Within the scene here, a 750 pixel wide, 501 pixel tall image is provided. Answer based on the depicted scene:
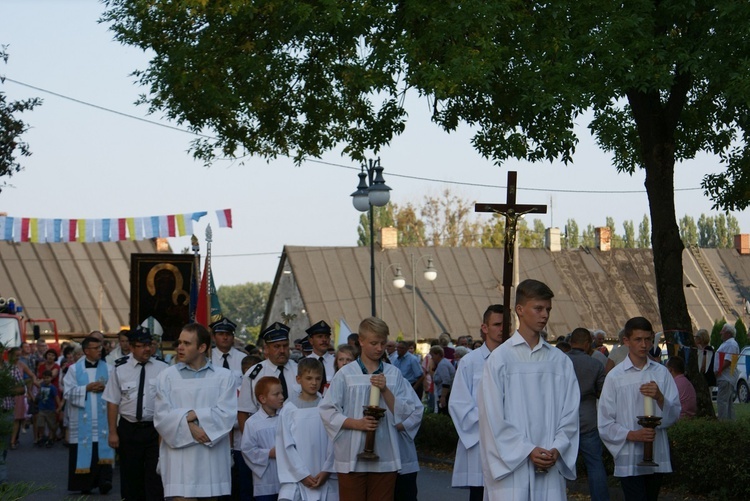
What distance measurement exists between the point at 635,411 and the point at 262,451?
306cm

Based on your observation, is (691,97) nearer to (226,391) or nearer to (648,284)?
(226,391)

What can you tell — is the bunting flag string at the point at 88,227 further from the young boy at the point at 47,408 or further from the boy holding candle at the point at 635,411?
the boy holding candle at the point at 635,411

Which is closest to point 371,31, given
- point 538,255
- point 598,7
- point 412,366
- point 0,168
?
point 598,7

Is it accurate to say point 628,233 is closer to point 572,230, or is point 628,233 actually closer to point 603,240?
point 572,230

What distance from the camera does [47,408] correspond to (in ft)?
84.7

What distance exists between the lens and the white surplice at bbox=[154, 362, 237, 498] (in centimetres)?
926

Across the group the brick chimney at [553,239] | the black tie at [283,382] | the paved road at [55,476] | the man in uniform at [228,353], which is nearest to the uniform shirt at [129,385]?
the man in uniform at [228,353]

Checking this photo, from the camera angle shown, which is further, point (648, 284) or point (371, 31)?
point (648, 284)

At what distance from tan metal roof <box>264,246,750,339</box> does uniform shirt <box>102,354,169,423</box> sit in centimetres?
4624

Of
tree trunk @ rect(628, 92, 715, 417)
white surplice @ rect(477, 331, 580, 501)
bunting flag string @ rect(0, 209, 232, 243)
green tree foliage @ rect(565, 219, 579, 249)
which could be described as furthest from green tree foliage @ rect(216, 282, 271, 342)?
white surplice @ rect(477, 331, 580, 501)

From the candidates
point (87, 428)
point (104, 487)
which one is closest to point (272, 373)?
point (87, 428)

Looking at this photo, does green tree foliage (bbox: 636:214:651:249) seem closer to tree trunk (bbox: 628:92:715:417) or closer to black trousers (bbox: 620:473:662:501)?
tree trunk (bbox: 628:92:715:417)

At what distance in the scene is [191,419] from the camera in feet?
30.3

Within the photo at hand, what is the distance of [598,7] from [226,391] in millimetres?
6706
